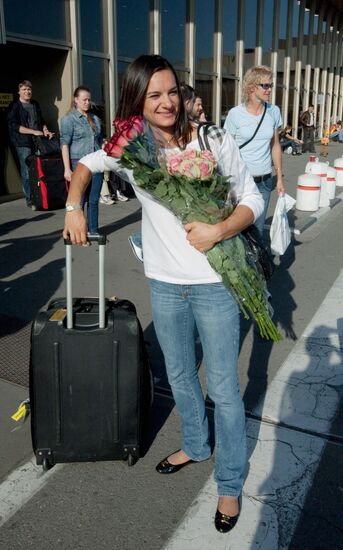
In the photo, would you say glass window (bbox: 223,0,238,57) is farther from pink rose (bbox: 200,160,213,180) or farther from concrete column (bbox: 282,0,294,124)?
pink rose (bbox: 200,160,213,180)

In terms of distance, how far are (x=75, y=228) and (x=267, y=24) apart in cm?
1972

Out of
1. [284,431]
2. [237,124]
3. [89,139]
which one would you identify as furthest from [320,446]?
[89,139]

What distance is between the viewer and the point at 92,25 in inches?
406

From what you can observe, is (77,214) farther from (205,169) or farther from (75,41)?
(75,41)

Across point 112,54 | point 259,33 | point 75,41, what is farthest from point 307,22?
point 75,41

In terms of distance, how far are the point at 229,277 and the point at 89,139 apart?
507cm

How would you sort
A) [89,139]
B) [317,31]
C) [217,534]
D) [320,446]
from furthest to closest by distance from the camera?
1. [317,31]
2. [89,139]
3. [320,446]
4. [217,534]

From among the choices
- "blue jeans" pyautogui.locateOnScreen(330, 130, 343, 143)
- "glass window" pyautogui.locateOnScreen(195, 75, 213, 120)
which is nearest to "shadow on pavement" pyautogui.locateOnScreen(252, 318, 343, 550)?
"glass window" pyautogui.locateOnScreen(195, 75, 213, 120)

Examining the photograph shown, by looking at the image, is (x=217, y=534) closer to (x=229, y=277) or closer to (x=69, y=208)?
(x=229, y=277)

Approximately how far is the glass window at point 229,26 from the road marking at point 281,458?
14.3m

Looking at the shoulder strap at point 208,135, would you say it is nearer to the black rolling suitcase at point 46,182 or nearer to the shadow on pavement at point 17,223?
the shadow on pavement at point 17,223

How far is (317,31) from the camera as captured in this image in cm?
2473

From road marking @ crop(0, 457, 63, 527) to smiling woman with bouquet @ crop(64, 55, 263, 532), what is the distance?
0.83m

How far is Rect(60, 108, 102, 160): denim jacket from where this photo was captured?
6.50m
